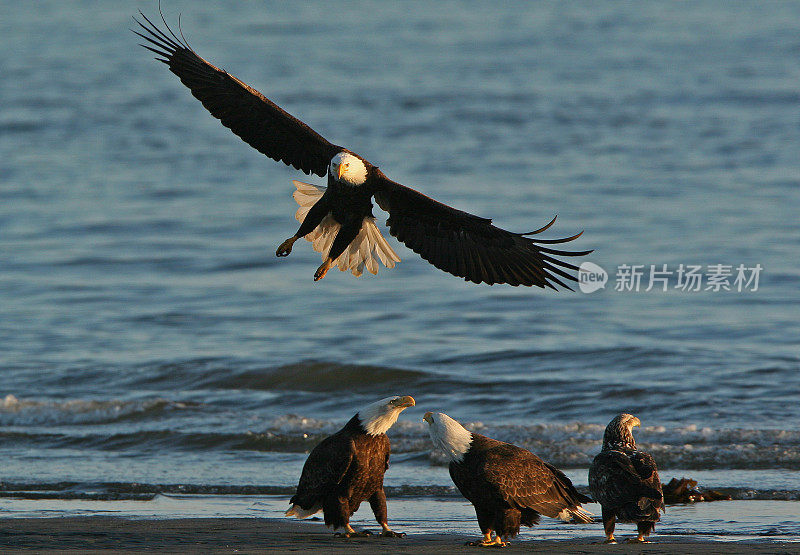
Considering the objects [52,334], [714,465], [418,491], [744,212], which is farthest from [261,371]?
[744,212]

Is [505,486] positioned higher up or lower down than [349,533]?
higher up

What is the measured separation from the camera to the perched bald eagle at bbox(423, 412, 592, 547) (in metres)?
5.32

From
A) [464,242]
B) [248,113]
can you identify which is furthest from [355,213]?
[248,113]

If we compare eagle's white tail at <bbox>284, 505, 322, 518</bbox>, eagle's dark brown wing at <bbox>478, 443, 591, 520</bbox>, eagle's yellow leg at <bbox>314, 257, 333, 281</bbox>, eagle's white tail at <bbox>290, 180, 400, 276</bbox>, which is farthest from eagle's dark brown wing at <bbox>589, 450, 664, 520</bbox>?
eagle's white tail at <bbox>290, 180, 400, 276</bbox>

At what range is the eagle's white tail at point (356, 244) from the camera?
7236 millimetres

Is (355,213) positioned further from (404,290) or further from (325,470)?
(404,290)

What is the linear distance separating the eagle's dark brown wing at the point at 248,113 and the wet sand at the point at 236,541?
2.34 m

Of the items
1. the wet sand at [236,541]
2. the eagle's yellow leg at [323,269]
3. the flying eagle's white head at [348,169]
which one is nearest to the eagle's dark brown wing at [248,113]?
the flying eagle's white head at [348,169]

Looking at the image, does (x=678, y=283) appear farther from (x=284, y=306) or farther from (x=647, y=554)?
(x=647, y=554)

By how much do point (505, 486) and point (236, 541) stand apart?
123 centimetres

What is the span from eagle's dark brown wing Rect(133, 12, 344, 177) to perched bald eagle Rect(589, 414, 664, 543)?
2648 mm

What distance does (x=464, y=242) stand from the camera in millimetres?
6754

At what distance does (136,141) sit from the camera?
71.6ft

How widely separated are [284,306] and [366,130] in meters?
9.73
